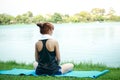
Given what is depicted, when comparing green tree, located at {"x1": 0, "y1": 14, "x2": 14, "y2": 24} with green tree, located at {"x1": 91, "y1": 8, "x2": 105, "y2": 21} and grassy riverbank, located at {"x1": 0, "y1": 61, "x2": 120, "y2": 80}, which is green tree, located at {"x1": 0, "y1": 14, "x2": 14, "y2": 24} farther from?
green tree, located at {"x1": 91, "y1": 8, "x2": 105, "y2": 21}

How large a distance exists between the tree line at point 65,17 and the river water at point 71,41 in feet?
0.32

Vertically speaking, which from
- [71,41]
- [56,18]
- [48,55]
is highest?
[56,18]

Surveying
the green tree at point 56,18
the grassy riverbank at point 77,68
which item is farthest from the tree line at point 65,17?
the grassy riverbank at point 77,68

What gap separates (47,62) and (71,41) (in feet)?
7.01

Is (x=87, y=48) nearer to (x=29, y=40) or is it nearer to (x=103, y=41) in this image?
(x=103, y=41)

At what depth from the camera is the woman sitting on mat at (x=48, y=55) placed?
480 centimetres

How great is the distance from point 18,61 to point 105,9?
192cm

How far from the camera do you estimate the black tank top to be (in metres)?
4.81

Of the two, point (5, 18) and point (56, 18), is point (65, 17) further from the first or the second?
point (5, 18)

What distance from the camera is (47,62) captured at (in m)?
4.82

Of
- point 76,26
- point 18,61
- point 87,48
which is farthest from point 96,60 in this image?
point 18,61

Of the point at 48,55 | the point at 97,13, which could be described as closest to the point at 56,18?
the point at 97,13

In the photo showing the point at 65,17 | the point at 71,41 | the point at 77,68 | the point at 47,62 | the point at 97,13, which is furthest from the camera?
the point at 71,41

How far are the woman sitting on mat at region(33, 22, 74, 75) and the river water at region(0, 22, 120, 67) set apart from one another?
1.46 m
